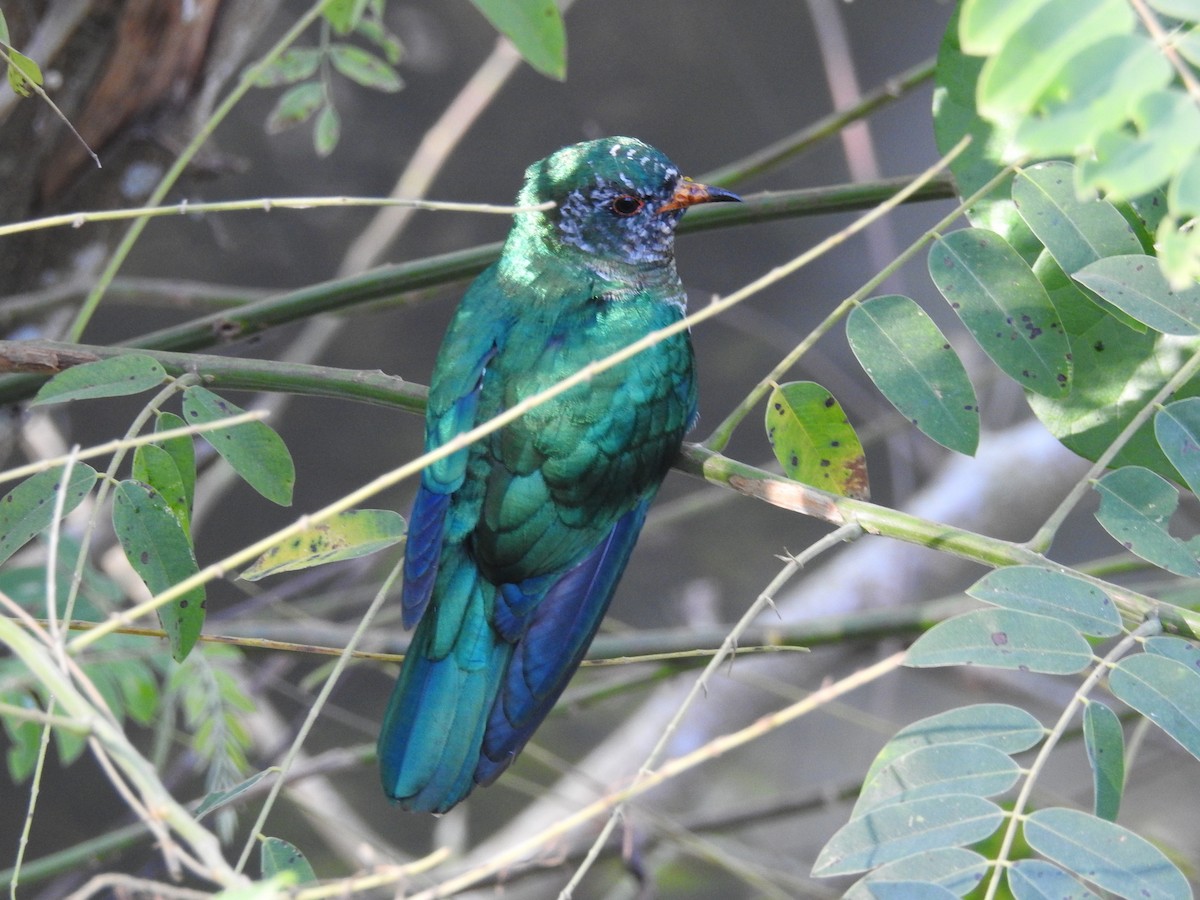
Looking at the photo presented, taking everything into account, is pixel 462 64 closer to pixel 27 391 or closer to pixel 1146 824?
pixel 27 391

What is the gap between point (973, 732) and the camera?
125cm

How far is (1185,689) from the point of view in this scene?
120 centimetres

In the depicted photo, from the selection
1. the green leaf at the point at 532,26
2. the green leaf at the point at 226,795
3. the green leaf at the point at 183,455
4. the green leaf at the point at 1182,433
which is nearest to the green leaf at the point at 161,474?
the green leaf at the point at 183,455

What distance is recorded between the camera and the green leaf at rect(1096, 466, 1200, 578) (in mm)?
1416

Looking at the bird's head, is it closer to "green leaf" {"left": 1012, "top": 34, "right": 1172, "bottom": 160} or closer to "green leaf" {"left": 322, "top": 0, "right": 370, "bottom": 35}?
"green leaf" {"left": 322, "top": 0, "right": 370, "bottom": 35}

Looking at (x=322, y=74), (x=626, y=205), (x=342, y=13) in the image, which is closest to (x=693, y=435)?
(x=626, y=205)

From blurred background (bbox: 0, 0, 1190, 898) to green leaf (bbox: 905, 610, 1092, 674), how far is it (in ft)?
6.94

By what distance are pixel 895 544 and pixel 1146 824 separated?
1.99 meters

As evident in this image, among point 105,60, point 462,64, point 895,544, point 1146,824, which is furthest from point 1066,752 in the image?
point 105,60

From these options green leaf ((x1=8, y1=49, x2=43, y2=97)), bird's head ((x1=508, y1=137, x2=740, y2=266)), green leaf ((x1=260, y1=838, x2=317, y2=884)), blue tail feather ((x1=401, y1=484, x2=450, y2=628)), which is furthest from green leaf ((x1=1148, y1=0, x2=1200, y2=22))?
bird's head ((x1=508, y1=137, x2=740, y2=266))

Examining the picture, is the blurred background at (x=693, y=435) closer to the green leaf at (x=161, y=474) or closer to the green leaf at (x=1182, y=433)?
the green leaf at (x=161, y=474)

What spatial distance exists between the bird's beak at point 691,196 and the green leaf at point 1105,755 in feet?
4.01

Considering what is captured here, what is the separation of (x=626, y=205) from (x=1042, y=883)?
4.94 ft

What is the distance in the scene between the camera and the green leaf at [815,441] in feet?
5.50
